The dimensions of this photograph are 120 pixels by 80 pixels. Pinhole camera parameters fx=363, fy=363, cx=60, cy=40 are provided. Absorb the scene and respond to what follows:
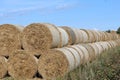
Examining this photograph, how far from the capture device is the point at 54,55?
10.5 metres

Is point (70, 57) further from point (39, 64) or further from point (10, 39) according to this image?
point (10, 39)

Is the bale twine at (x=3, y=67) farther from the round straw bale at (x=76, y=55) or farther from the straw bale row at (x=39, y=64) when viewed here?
the round straw bale at (x=76, y=55)

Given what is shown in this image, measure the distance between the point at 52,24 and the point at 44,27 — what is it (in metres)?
0.63

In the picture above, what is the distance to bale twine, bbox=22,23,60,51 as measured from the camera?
10.7 meters

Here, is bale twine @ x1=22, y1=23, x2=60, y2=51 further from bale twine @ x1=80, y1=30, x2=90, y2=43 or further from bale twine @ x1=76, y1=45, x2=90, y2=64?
bale twine @ x1=80, y1=30, x2=90, y2=43

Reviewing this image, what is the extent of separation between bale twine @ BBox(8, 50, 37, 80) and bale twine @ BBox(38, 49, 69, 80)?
0.24m

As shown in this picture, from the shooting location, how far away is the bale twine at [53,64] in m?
10.4

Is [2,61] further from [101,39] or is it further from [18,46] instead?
[101,39]

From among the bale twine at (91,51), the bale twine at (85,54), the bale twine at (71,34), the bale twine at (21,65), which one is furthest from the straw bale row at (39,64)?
the bale twine at (91,51)

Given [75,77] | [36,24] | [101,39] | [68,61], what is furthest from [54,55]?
[101,39]

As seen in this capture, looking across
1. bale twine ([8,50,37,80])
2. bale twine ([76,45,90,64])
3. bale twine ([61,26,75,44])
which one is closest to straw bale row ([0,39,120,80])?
bale twine ([8,50,37,80])

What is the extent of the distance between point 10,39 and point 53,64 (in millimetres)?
1684

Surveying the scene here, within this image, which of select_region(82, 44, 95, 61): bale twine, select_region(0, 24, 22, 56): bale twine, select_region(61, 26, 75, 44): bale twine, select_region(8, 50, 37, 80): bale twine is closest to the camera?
select_region(8, 50, 37, 80): bale twine

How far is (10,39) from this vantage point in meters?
11.2
